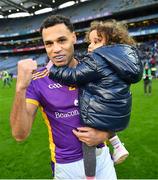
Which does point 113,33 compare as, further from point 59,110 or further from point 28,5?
point 28,5

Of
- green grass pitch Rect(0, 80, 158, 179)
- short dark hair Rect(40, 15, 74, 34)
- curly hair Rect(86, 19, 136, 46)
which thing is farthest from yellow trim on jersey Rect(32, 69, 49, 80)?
green grass pitch Rect(0, 80, 158, 179)

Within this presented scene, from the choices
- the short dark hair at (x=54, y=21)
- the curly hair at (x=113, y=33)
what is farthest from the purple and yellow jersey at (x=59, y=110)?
the curly hair at (x=113, y=33)

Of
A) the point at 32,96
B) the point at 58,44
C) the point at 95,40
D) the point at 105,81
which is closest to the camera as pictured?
the point at 105,81

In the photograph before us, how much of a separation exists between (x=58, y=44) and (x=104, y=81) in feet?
1.71

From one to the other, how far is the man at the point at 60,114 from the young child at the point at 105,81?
0.14 m

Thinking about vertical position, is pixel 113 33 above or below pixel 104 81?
above

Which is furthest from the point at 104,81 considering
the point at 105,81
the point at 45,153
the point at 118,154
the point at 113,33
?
the point at 45,153

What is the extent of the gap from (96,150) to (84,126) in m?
0.36

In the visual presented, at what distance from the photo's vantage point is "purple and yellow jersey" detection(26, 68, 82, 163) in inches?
134

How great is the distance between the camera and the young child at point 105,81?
3035 millimetres

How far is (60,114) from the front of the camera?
3426 millimetres

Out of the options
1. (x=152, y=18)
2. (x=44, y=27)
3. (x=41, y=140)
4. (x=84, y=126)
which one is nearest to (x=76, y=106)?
(x=84, y=126)

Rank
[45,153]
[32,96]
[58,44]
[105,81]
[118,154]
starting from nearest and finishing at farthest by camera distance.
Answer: [105,81] → [58,44] → [32,96] → [118,154] → [45,153]

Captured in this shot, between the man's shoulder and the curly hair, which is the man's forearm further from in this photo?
the curly hair
